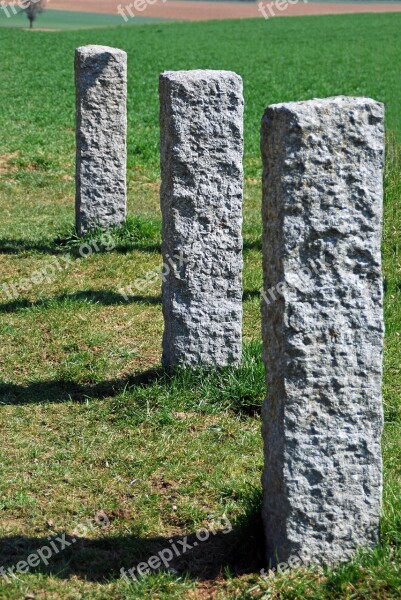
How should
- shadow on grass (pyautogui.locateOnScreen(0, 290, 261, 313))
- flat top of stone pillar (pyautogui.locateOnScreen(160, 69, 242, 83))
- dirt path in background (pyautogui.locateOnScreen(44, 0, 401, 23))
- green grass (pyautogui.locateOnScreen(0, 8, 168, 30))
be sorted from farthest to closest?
green grass (pyautogui.locateOnScreen(0, 8, 168, 30)), dirt path in background (pyautogui.locateOnScreen(44, 0, 401, 23)), shadow on grass (pyautogui.locateOnScreen(0, 290, 261, 313)), flat top of stone pillar (pyautogui.locateOnScreen(160, 69, 242, 83))

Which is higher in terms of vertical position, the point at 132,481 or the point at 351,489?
the point at 351,489

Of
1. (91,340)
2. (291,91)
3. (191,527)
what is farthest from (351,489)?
(291,91)

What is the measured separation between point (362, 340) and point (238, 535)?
118 cm

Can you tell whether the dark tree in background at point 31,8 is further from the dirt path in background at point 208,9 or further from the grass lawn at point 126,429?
the grass lawn at point 126,429

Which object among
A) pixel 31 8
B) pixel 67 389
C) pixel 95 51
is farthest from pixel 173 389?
pixel 31 8

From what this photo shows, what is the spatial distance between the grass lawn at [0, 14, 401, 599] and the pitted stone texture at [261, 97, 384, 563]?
26 centimetres

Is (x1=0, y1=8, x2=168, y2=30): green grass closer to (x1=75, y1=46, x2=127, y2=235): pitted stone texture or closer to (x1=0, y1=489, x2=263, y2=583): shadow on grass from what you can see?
(x1=75, y1=46, x2=127, y2=235): pitted stone texture

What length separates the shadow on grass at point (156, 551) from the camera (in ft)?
14.1

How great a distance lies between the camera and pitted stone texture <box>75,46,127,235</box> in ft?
32.7

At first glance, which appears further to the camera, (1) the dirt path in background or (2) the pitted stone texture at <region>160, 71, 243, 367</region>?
(1) the dirt path in background

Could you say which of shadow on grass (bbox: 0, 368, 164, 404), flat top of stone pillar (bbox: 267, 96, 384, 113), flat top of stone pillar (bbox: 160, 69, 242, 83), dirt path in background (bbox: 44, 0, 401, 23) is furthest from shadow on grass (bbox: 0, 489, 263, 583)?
dirt path in background (bbox: 44, 0, 401, 23)

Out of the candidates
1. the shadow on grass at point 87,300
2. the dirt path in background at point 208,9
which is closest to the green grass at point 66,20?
the dirt path in background at point 208,9

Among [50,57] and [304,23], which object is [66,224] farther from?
[304,23]

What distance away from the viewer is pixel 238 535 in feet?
14.6
